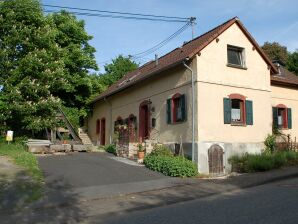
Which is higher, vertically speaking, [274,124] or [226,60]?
[226,60]

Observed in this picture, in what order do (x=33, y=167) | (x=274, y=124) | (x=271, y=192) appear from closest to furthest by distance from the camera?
(x=271, y=192)
(x=33, y=167)
(x=274, y=124)

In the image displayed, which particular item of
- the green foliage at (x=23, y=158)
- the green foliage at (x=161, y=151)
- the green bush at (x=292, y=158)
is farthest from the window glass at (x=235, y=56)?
the green foliage at (x=23, y=158)

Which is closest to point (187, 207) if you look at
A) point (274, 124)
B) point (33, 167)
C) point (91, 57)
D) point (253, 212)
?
point (253, 212)

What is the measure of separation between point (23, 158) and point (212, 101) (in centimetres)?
909

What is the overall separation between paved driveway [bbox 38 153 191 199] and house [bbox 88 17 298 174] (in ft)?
8.94

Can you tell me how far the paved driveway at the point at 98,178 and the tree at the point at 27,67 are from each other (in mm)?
5468

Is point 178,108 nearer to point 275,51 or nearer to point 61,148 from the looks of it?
point 61,148

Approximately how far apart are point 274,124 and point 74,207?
15.5m

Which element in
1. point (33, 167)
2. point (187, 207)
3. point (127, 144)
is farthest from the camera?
point (127, 144)

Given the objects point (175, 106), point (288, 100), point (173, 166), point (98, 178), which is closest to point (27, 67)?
point (175, 106)

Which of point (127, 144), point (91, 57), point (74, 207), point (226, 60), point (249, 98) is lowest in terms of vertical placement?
point (74, 207)

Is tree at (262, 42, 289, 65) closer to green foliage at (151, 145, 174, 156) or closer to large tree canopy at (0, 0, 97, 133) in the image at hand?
large tree canopy at (0, 0, 97, 133)

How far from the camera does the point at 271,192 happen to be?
1231 centimetres

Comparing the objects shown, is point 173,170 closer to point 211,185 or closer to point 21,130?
point 211,185
